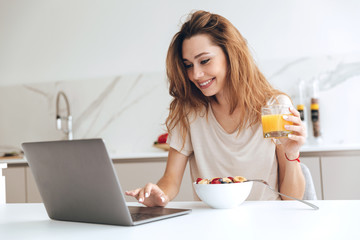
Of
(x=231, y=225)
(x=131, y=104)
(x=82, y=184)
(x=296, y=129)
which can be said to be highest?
(x=131, y=104)

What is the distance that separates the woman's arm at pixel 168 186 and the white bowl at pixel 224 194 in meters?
0.18

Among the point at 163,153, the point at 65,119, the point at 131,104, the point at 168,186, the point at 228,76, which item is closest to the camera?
the point at 168,186

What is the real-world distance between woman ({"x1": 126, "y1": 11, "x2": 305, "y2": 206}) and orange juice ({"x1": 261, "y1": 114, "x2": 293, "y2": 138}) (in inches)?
12.2

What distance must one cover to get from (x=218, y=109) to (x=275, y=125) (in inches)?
22.3

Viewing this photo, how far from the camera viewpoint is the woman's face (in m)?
1.86

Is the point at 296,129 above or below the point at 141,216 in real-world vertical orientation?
above

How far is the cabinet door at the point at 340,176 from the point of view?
2.82 metres

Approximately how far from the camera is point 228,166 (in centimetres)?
186

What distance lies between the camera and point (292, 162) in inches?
64.6

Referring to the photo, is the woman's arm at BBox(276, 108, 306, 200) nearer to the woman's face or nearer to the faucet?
the woman's face

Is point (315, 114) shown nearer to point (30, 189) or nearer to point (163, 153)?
point (163, 153)

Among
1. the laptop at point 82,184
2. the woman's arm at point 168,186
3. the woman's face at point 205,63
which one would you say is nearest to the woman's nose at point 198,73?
the woman's face at point 205,63

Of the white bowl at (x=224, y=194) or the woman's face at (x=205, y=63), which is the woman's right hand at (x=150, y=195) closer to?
the white bowl at (x=224, y=194)

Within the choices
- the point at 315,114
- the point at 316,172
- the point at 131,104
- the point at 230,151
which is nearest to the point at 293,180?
the point at 230,151
